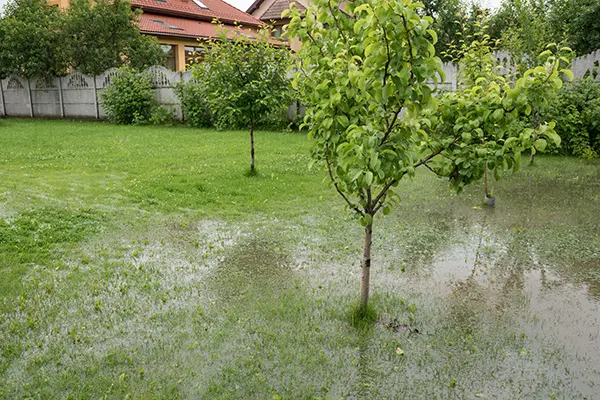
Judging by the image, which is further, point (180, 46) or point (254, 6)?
point (254, 6)

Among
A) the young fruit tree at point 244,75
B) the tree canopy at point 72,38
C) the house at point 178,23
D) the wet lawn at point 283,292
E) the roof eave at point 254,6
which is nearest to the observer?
the wet lawn at point 283,292

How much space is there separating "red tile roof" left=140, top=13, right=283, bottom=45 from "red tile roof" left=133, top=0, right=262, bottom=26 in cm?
32

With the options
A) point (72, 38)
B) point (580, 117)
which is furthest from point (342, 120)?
point (72, 38)

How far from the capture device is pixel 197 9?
1194 inches

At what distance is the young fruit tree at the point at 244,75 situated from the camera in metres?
8.76

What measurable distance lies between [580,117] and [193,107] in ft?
39.0

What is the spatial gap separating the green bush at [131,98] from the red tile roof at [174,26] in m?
6.25

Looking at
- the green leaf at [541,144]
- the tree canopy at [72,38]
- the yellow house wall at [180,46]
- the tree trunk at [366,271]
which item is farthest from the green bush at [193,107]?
the green leaf at [541,144]

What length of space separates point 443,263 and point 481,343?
170 centimetres

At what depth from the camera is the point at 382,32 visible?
3070 millimetres

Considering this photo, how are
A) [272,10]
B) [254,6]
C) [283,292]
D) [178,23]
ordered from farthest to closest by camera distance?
[254,6], [272,10], [178,23], [283,292]

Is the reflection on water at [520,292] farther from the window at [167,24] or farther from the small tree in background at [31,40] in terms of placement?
the window at [167,24]

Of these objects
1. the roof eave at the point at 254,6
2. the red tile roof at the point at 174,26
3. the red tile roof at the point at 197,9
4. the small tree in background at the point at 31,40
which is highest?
the roof eave at the point at 254,6

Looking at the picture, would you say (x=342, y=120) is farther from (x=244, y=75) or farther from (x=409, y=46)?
(x=244, y=75)
